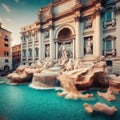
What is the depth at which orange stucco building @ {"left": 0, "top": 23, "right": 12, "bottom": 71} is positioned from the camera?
25312 millimetres

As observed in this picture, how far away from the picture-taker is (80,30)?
50.1 ft

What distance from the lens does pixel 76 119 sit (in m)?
4.57

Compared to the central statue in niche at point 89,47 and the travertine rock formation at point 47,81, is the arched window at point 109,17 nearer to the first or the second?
the central statue in niche at point 89,47

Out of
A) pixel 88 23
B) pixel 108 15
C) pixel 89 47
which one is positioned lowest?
pixel 89 47

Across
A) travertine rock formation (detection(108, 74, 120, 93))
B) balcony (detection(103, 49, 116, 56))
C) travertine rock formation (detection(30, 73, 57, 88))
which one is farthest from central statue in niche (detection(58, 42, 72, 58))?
travertine rock formation (detection(108, 74, 120, 93))

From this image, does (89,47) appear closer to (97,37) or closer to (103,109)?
(97,37)

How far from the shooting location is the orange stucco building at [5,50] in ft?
83.0

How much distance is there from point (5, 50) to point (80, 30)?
21043 mm

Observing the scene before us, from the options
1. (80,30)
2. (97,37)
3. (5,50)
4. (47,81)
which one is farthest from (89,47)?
(5,50)

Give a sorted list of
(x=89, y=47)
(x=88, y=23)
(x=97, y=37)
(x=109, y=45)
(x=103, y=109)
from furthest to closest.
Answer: (x=88, y=23), (x=89, y=47), (x=97, y=37), (x=109, y=45), (x=103, y=109)

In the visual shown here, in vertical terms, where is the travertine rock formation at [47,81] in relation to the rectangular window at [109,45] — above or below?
below

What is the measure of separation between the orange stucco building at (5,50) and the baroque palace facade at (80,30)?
9.39 meters

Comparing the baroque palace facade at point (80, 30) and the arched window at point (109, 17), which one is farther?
the baroque palace facade at point (80, 30)

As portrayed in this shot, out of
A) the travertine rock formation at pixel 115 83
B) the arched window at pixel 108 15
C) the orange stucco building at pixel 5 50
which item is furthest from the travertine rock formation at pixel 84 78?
the orange stucco building at pixel 5 50
